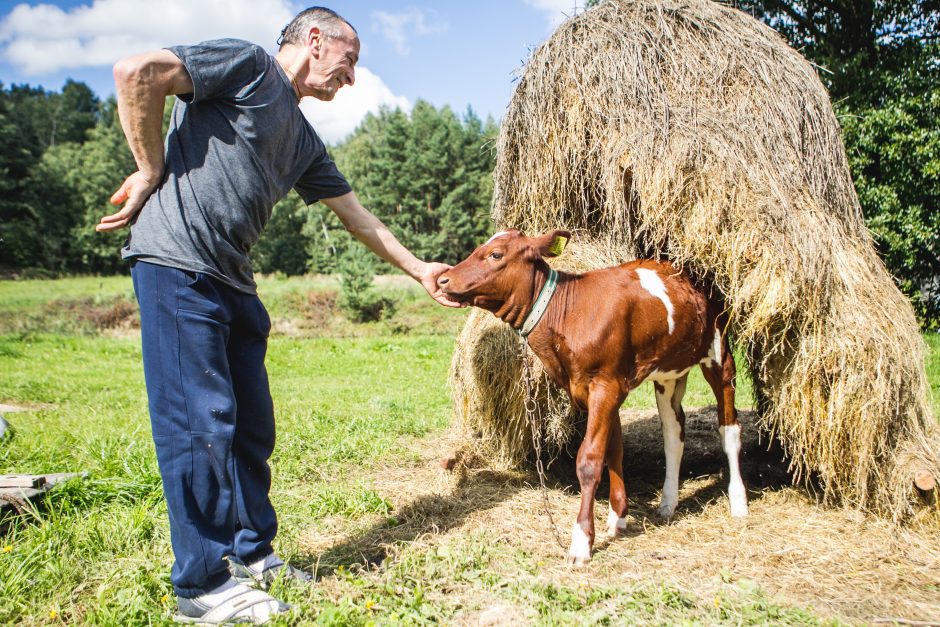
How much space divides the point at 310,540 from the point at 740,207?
3.66 meters

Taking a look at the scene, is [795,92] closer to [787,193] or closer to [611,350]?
[787,193]

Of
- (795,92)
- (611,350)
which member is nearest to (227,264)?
(611,350)

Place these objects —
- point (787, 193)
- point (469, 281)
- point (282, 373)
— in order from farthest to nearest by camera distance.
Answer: point (282, 373) < point (787, 193) < point (469, 281)

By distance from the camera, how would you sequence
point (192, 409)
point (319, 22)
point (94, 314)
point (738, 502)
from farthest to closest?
1. point (94, 314)
2. point (738, 502)
3. point (319, 22)
4. point (192, 409)

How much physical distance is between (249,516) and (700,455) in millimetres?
4423

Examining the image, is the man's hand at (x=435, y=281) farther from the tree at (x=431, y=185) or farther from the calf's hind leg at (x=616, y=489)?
the tree at (x=431, y=185)

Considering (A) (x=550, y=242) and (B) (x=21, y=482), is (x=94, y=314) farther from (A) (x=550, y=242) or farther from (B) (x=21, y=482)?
(A) (x=550, y=242)

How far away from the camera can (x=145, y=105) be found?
2711mm

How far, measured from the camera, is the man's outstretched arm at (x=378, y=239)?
13.7ft

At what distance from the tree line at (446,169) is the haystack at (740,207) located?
103 cm

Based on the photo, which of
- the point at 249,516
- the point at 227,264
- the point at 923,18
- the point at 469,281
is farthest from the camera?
the point at 923,18

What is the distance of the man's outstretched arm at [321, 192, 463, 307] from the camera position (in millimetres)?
4184

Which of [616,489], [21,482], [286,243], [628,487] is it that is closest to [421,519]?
[616,489]

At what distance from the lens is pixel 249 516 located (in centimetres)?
341
